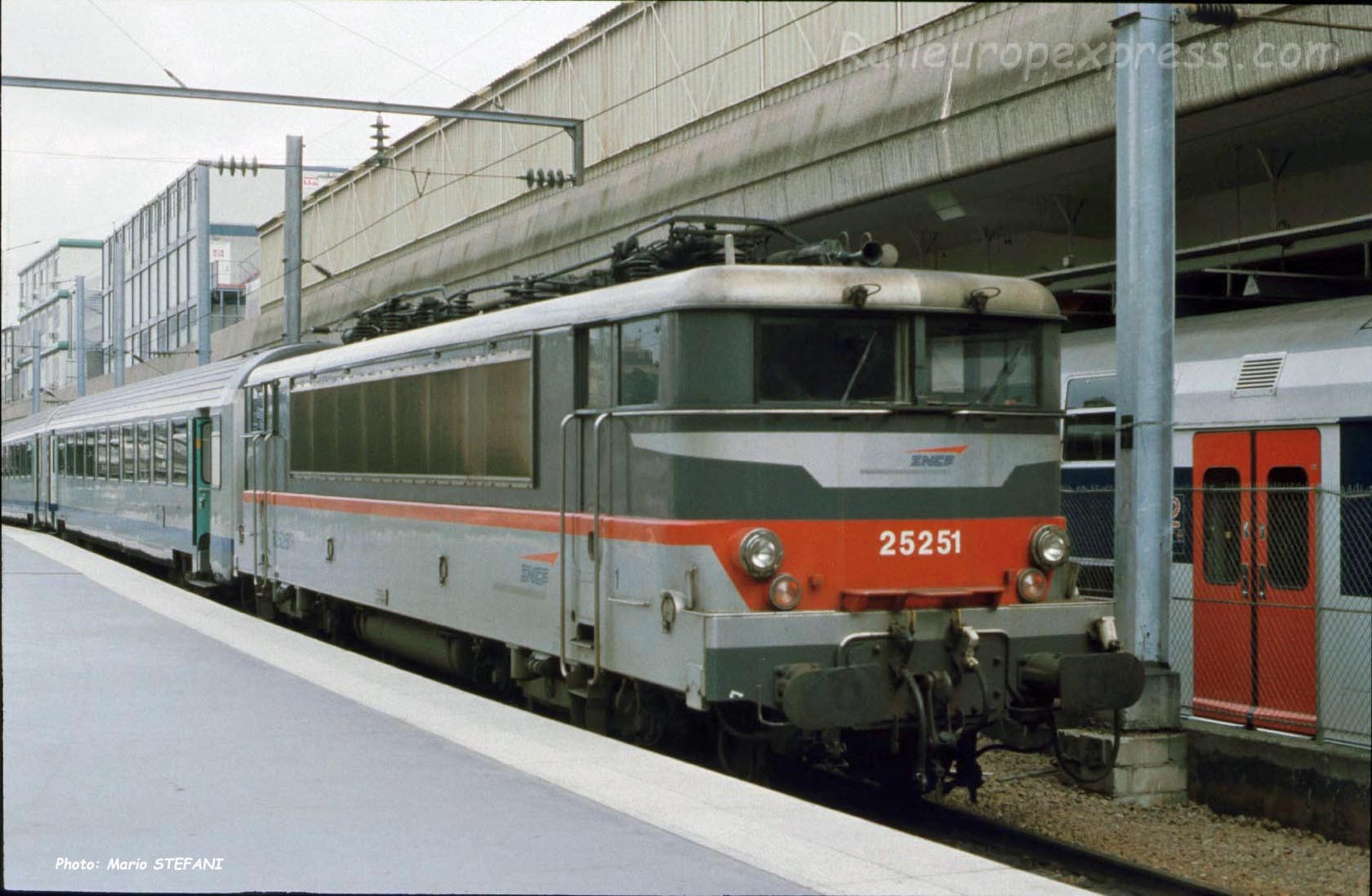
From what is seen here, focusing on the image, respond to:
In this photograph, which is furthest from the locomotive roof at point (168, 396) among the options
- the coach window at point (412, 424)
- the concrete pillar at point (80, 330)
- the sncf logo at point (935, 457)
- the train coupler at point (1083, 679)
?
the train coupler at point (1083, 679)

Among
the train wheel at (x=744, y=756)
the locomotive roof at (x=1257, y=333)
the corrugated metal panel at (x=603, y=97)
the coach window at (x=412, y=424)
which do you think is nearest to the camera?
the corrugated metal panel at (x=603, y=97)

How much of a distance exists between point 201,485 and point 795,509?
13941 mm

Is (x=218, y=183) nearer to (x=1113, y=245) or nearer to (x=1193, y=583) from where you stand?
(x=1113, y=245)

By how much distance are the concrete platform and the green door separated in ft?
31.1

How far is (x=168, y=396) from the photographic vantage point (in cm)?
2300

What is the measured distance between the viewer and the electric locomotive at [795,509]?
7.89 metres

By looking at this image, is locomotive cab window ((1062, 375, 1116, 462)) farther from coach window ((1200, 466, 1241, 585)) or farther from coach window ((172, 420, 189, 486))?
coach window ((172, 420, 189, 486))

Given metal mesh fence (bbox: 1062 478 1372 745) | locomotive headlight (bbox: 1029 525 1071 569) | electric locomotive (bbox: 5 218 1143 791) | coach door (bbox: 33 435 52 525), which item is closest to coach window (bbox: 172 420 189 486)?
electric locomotive (bbox: 5 218 1143 791)

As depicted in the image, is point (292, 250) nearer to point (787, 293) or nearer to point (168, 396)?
point (168, 396)

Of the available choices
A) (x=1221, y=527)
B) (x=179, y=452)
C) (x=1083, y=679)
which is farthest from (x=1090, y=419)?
(x=179, y=452)

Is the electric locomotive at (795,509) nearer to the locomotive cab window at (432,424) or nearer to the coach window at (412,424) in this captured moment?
the locomotive cab window at (432,424)

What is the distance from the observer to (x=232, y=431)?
17969 millimetres

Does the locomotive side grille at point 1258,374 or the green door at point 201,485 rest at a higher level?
the locomotive side grille at point 1258,374

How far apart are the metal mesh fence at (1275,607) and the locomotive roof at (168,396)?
30.9 ft
